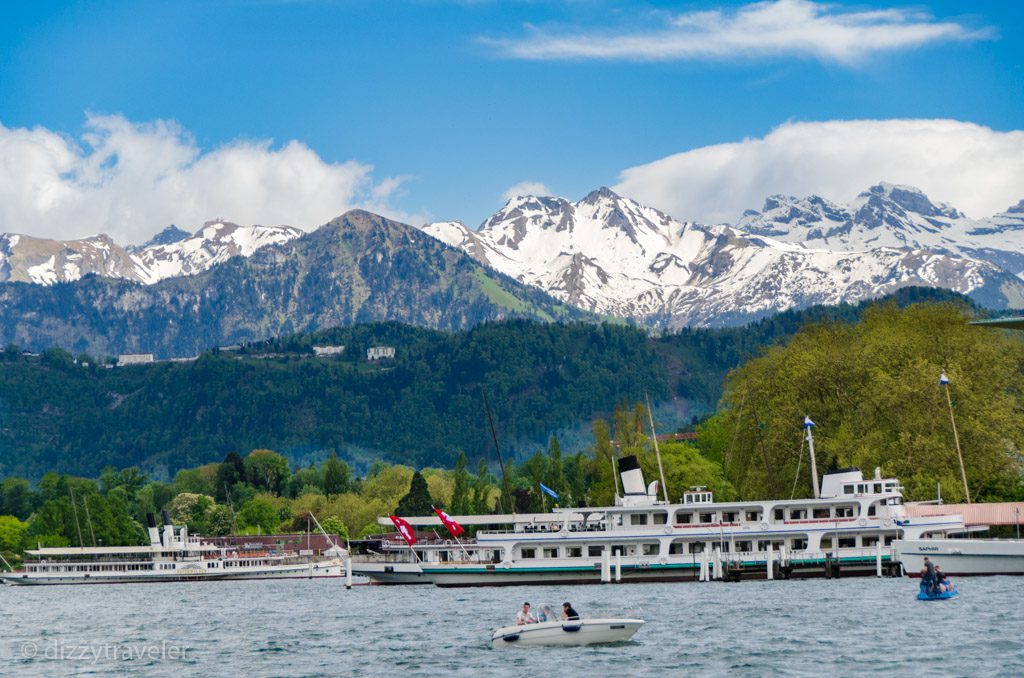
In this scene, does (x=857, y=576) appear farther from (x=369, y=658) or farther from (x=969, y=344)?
(x=369, y=658)

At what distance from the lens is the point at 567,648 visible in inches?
3342

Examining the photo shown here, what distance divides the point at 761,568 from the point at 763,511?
4557 millimetres

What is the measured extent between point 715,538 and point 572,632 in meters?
50.1

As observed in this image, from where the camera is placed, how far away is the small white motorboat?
3317 inches

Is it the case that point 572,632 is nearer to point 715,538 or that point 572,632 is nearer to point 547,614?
point 547,614

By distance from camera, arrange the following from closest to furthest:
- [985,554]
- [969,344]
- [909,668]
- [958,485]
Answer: [909,668] → [985,554] → [958,485] → [969,344]

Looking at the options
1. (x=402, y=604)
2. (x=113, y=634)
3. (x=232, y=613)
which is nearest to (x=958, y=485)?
(x=402, y=604)

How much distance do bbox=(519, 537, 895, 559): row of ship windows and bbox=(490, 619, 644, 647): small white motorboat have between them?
1857 inches

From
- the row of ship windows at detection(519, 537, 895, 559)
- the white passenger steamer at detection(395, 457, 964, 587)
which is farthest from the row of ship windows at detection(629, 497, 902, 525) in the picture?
the row of ship windows at detection(519, 537, 895, 559)

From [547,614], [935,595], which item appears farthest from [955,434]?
[547,614]

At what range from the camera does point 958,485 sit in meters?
137

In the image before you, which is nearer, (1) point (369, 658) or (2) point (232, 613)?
(1) point (369, 658)

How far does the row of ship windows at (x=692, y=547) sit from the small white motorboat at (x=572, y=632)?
47161mm

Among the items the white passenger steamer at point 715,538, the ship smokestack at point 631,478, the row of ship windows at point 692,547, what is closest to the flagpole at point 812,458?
the white passenger steamer at point 715,538
